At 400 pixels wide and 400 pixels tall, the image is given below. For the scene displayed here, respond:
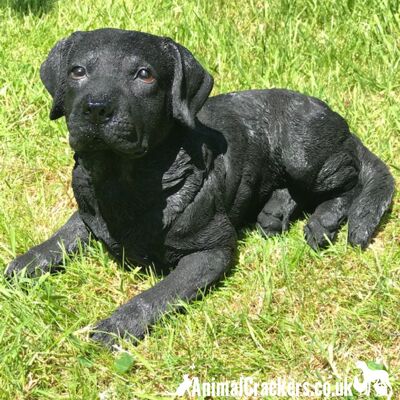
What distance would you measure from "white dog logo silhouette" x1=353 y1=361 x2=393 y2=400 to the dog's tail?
39.6 inches

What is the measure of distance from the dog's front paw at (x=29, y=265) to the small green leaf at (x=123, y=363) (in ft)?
2.72

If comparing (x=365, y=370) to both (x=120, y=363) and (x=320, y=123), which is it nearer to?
(x=120, y=363)

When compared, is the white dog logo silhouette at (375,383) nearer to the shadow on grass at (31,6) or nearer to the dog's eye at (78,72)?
the dog's eye at (78,72)

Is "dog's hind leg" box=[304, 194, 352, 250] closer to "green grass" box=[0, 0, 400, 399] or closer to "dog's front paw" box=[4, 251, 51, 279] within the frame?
"green grass" box=[0, 0, 400, 399]

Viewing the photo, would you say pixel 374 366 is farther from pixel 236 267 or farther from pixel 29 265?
pixel 29 265

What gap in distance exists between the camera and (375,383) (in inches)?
134

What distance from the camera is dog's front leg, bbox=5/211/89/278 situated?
417cm

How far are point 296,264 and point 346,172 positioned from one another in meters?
0.72

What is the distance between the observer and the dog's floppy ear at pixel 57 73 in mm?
3811

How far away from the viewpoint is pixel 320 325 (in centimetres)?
381

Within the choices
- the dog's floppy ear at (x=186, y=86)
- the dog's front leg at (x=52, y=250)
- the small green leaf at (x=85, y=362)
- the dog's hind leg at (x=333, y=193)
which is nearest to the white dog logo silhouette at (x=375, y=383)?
the dog's hind leg at (x=333, y=193)

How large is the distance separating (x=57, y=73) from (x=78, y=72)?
11.1 inches

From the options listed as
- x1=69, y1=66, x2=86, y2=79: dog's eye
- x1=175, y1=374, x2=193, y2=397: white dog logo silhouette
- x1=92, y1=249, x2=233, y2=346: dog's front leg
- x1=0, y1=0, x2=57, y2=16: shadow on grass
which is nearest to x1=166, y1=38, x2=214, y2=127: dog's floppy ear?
x1=69, y1=66, x2=86, y2=79: dog's eye

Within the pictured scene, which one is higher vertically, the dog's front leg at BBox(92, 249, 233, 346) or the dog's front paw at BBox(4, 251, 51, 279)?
the dog's front leg at BBox(92, 249, 233, 346)
